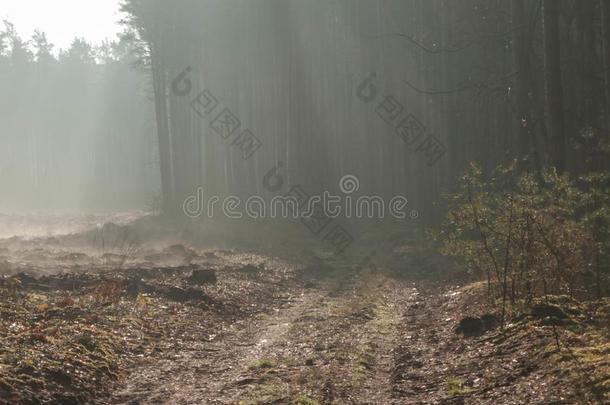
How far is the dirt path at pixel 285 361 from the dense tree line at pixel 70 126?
225ft

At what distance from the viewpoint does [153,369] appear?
8.94 meters

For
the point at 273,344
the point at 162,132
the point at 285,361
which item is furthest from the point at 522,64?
the point at 162,132

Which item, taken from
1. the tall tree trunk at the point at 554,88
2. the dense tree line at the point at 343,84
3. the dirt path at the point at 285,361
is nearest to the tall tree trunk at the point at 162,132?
the dense tree line at the point at 343,84

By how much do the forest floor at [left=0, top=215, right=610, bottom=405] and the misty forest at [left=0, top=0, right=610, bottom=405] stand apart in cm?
5

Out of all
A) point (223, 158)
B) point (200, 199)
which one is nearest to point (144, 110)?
point (223, 158)

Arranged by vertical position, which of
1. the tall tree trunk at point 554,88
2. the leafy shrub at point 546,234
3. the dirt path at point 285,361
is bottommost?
the dirt path at point 285,361

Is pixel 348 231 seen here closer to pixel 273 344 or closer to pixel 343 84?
pixel 343 84

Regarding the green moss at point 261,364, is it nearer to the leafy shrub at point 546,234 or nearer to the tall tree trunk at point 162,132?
the leafy shrub at point 546,234

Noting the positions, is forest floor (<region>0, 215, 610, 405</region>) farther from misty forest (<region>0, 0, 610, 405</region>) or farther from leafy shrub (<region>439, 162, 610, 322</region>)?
leafy shrub (<region>439, 162, 610, 322</region>)

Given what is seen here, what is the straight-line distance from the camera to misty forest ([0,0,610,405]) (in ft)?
26.9

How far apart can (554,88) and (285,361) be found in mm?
8921

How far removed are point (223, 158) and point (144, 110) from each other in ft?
116

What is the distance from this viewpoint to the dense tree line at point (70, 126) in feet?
282

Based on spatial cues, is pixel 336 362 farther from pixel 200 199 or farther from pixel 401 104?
pixel 200 199
